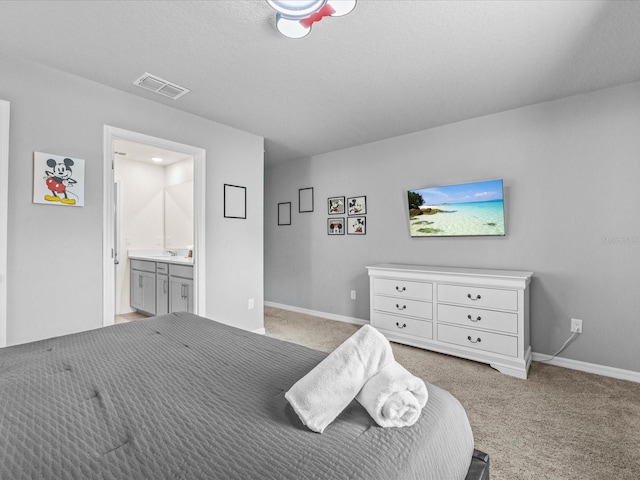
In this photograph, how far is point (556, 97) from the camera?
285 centimetres

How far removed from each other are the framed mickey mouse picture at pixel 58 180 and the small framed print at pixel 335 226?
9.58 ft

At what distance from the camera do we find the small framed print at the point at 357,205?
4219 millimetres

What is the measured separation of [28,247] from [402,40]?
2.92 metres

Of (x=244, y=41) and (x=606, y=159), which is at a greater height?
(x=244, y=41)

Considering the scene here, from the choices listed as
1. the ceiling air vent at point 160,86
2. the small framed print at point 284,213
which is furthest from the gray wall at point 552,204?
the ceiling air vent at point 160,86

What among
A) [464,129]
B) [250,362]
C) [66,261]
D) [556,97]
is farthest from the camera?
[464,129]

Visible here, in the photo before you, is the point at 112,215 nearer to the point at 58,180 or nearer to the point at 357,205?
the point at 58,180

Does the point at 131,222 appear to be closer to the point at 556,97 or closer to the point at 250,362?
the point at 250,362

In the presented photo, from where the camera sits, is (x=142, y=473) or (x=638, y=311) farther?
(x=638, y=311)

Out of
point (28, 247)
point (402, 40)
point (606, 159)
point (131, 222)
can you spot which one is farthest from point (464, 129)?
point (131, 222)

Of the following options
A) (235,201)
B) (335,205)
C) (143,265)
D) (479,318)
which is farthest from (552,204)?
(143,265)

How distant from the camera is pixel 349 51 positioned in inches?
84.3

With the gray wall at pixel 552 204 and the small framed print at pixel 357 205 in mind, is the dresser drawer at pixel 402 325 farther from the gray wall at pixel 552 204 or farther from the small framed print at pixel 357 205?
the small framed print at pixel 357 205

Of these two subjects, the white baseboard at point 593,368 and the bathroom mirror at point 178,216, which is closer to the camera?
the white baseboard at point 593,368
